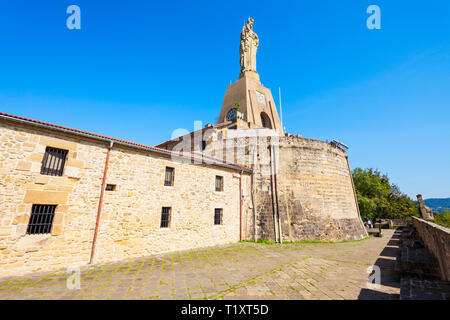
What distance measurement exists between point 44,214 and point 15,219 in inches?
28.1

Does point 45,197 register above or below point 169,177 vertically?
below

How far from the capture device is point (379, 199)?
2698cm

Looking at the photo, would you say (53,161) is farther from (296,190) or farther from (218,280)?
(296,190)

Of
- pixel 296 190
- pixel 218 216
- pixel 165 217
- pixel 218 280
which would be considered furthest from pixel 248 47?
pixel 218 280

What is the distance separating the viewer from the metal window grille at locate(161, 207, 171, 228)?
9875 millimetres

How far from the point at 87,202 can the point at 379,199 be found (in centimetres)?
3419

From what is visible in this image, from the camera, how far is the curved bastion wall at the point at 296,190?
13836mm

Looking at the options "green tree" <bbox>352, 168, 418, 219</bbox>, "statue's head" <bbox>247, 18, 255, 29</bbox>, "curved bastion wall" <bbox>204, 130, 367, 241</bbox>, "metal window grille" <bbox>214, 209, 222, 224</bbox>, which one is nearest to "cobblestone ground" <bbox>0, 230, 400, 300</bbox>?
"metal window grille" <bbox>214, 209, 222, 224</bbox>

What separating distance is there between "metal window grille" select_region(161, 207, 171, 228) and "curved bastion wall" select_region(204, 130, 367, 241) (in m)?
6.29

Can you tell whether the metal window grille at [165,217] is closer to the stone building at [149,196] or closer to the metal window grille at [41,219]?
the stone building at [149,196]

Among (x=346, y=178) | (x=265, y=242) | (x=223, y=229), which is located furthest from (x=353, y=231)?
(x=223, y=229)

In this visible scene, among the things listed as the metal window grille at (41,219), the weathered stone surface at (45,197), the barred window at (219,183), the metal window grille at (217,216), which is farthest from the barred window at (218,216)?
the metal window grille at (41,219)
